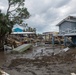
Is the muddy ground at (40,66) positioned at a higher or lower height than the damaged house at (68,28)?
lower

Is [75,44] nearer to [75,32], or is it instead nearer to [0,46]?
[75,32]

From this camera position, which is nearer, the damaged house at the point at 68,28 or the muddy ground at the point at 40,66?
the muddy ground at the point at 40,66

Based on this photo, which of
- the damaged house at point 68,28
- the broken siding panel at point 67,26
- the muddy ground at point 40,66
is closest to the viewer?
the muddy ground at point 40,66

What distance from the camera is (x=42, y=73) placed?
41.0 feet

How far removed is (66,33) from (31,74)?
20.7 m

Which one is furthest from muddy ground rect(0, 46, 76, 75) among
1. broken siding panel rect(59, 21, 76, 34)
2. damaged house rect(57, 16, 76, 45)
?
broken siding panel rect(59, 21, 76, 34)

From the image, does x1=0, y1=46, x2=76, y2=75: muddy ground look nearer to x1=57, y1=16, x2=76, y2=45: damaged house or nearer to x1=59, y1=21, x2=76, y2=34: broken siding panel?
x1=57, y1=16, x2=76, y2=45: damaged house

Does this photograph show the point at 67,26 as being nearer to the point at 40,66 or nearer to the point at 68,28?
the point at 68,28

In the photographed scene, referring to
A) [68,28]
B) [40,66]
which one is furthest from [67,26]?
[40,66]

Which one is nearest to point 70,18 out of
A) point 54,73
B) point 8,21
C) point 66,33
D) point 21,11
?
point 66,33

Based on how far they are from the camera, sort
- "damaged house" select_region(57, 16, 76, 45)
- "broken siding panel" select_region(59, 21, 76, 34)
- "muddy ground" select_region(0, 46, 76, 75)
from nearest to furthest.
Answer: "muddy ground" select_region(0, 46, 76, 75)
"damaged house" select_region(57, 16, 76, 45)
"broken siding panel" select_region(59, 21, 76, 34)

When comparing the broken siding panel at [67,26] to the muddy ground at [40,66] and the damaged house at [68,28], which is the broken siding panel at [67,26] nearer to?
the damaged house at [68,28]

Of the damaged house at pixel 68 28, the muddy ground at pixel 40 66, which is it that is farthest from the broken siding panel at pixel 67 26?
the muddy ground at pixel 40 66

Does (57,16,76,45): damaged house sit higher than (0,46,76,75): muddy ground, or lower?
higher
